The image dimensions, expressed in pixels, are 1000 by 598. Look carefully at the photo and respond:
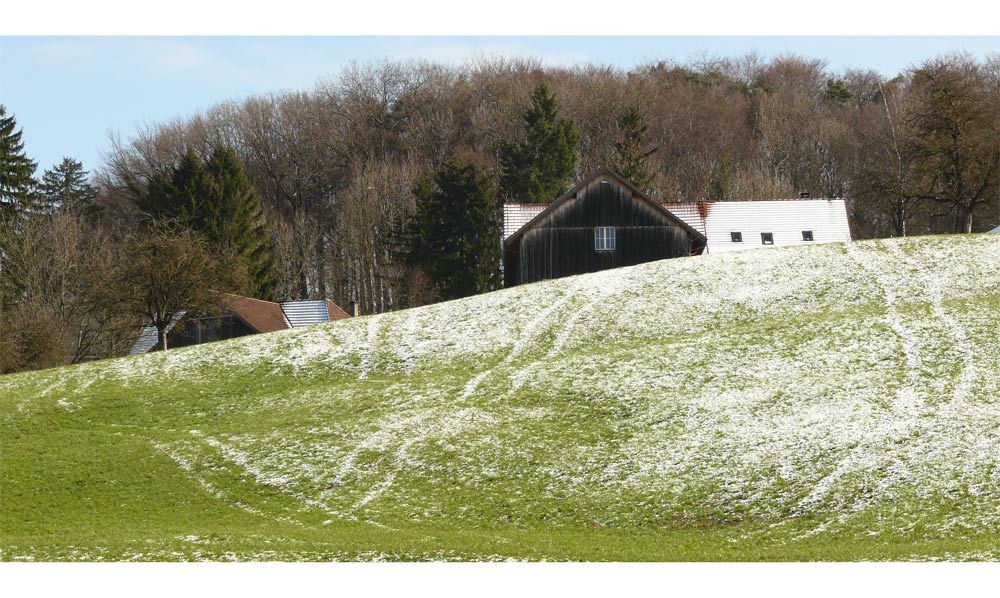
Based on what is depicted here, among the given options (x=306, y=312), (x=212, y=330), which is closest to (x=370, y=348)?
(x=212, y=330)

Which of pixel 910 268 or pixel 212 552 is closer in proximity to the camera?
pixel 212 552

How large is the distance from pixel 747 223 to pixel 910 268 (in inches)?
903

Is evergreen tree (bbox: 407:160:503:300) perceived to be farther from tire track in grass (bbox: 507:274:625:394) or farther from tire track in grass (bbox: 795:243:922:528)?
tire track in grass (bbox: 795:243:922:528)

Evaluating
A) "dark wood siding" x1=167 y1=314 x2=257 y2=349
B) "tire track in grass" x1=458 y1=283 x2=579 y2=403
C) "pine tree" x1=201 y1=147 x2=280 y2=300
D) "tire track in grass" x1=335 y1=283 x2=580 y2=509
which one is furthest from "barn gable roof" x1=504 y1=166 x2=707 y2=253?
"pine tree" x1=201 y1=147 x2=280 y2=300

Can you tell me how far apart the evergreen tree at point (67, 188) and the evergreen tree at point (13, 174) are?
6.51 m

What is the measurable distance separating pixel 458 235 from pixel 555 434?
55.9 m

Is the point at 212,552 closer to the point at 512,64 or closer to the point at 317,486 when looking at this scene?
the point at 317,486

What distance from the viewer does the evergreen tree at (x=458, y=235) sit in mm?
84875

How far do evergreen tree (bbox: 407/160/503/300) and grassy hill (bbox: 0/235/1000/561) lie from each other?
114 ft

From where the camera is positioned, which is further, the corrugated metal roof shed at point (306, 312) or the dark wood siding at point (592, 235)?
the corrugated metal roof shed at point (306, 312)

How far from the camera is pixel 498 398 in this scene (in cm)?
3581

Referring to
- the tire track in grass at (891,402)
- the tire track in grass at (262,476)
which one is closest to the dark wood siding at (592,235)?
the tire track in grass at (891,402)

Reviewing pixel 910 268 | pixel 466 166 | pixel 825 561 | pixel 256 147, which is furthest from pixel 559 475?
pixel 256 147

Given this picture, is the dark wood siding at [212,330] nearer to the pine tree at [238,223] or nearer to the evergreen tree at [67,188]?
the pine tree at [238,223]
